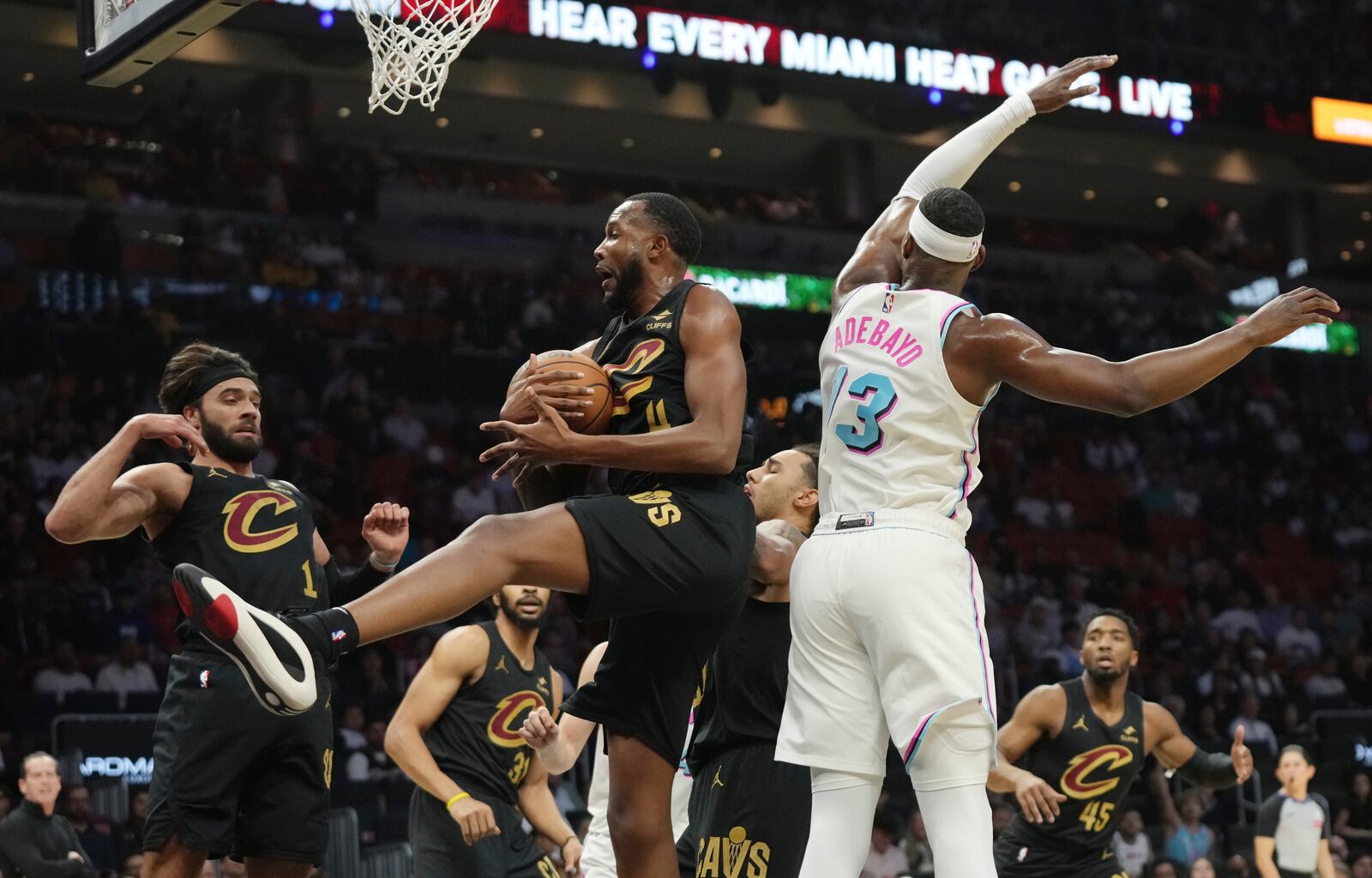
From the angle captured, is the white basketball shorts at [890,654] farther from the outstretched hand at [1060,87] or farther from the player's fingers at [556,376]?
the outstretched hand at [1060,87]

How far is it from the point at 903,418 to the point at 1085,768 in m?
3.78

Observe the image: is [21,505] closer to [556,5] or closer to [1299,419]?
[556,5]

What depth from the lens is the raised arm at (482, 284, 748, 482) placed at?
4.35 m

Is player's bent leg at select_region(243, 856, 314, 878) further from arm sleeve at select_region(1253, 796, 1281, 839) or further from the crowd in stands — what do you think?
arm sleeve at select_region(1253, 796, 1281, 839)

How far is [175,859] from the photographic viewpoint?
5188 millimetres

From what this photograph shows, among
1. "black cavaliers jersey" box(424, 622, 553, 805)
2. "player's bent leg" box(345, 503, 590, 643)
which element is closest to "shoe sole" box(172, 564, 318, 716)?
"player's bent leg" box(345, 503, 590, 643)

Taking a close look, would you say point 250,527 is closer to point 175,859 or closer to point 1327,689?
point 175,859

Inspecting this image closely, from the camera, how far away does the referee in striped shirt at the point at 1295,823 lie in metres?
11.4

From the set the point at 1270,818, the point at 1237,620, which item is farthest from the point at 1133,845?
the point at 1237,620

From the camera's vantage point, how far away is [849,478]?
488 centimetres

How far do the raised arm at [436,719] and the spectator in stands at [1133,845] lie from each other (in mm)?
7968

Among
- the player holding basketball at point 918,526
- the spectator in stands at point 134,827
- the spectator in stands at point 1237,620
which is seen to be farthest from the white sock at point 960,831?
the spectator in stands at point 1237,620

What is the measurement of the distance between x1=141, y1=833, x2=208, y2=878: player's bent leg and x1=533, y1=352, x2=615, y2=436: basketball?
75.8 inches

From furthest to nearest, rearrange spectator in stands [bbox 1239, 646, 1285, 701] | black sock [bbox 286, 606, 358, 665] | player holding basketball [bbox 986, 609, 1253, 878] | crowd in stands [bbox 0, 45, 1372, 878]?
spectator in stands [bbox 1239, 646, 1285, 701] < crowd in stands [bbox 0, 45, 1372, 878] < player holding basketball [bbox 986, 609, 1253, 878] < black sock [bbox 286, 606, 358, 665]
